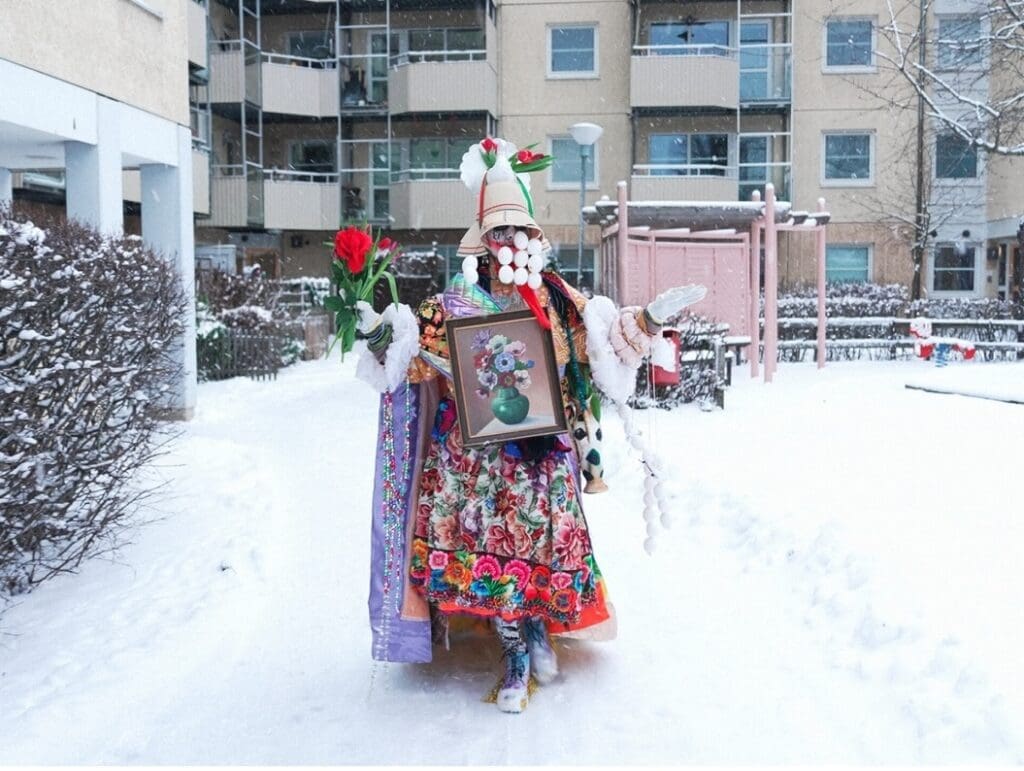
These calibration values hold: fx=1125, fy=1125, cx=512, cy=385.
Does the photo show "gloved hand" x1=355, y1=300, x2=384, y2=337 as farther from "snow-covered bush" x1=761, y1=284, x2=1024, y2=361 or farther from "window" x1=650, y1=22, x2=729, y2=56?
"window" x1=650, y1=22, x2=729, y2=56

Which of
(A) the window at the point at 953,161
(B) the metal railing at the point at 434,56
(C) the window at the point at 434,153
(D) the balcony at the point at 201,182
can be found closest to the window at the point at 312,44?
(B) the metal railing at the point at 434,56

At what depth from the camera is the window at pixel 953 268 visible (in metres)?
28.6

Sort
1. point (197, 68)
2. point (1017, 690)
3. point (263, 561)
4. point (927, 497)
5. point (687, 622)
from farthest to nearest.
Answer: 1. point (197, 68)
2. point (927, 497)
3. point (263, 561)
4. point (687, 622)
5. point (1017, 690)

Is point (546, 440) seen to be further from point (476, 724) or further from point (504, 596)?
point (476, 724)

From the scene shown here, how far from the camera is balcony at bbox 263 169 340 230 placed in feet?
90.5

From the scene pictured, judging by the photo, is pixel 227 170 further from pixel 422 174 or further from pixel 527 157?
pixel 527 157

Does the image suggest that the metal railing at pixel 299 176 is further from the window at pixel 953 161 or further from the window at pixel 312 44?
the window at pixel 953 161

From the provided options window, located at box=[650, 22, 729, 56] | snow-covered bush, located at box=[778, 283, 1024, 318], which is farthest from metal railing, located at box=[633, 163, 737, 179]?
snow-covered bush, located at box=[778, 283, 1024, 318]

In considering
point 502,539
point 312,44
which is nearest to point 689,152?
point 312,44

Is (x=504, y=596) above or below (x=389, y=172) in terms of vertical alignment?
below

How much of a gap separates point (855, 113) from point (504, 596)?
2643 centimetres

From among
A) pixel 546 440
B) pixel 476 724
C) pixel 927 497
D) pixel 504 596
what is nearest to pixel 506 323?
pixel 546 440

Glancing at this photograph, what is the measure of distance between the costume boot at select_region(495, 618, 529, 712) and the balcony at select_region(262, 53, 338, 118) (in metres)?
25.2

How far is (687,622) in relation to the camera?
5449mm
